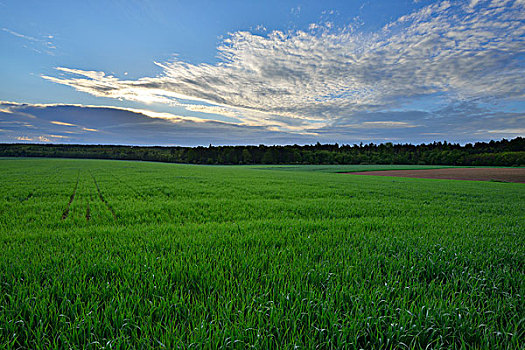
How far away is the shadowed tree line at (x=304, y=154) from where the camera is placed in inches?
4300

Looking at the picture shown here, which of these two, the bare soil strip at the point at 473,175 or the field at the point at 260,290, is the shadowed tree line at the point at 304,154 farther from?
the field at the point at 260,290

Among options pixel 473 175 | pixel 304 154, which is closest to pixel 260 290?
pixel 473 175

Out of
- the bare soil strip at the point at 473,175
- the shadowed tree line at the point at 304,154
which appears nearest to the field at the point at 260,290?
the bare soil strip at the point at 473,175

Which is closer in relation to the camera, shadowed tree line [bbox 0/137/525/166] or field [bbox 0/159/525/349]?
field [bbox 0/159/525/349]

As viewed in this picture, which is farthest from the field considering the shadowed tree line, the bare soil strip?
the shadowed tree line

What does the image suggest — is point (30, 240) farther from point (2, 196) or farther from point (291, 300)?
point (2, 196)

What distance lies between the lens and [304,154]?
138 meters

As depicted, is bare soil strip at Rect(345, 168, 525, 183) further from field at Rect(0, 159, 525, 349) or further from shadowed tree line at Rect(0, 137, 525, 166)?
shadowed tree line at Rect(0, 137, 525, 166)

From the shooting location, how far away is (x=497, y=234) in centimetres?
641

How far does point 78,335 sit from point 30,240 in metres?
4.88

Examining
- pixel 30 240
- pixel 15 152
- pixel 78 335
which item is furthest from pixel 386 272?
pixel 15 152

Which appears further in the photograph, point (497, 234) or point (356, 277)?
point (497, 234)

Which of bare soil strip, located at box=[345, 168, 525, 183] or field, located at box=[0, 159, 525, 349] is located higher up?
field, located at box=[0, 159, 525, 349]

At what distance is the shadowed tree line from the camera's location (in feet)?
358
